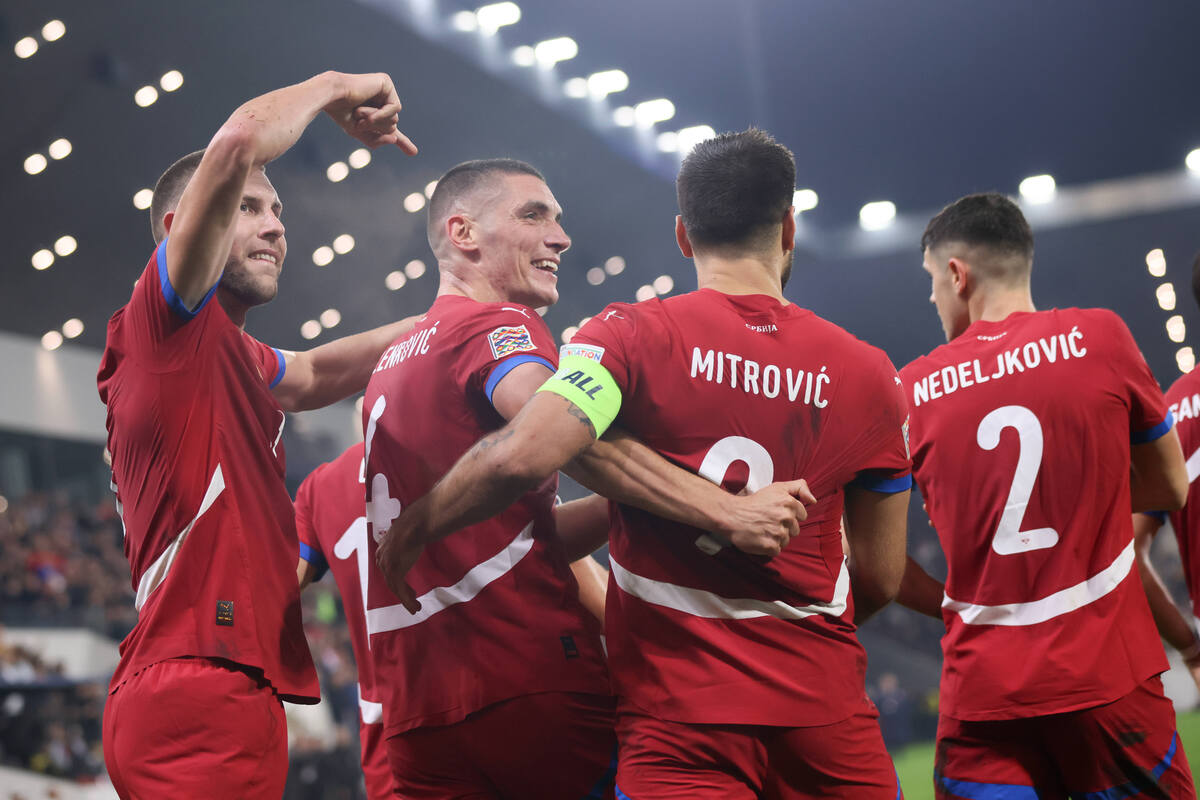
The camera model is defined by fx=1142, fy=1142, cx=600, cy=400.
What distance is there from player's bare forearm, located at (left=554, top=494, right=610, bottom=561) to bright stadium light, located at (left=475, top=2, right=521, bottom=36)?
12.4 metres

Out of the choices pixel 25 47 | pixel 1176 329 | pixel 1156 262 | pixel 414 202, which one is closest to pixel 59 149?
pixel 25 47

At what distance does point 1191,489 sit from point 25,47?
1259 cm

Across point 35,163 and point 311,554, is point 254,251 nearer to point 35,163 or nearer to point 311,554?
point 311,554

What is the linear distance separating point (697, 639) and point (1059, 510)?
1227mm

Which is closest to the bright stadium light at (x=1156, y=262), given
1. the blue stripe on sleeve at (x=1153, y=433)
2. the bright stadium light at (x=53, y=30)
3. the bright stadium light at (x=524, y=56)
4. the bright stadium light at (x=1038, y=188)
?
the bright stadium light at (x=1038, y=188)

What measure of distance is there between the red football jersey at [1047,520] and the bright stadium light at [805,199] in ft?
58.2

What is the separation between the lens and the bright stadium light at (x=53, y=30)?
1225 cm

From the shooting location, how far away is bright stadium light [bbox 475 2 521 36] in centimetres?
1430

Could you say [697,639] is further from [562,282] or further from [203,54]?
[562,282]

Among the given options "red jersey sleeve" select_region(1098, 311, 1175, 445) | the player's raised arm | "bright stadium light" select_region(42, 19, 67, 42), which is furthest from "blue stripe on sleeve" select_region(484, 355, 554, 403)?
"bright stadium light" select_region(42, 19, 67, 42)

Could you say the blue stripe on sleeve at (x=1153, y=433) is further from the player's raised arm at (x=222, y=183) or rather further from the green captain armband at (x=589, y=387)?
the player's raised arm at (x=222, y=183)

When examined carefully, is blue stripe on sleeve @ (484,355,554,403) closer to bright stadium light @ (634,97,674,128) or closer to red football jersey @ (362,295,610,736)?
red football jersey @ (362,295,610,736)

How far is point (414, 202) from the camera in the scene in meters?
16.6

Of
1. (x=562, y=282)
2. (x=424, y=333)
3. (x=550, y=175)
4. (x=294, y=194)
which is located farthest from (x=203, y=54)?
(x=424, y=333)
